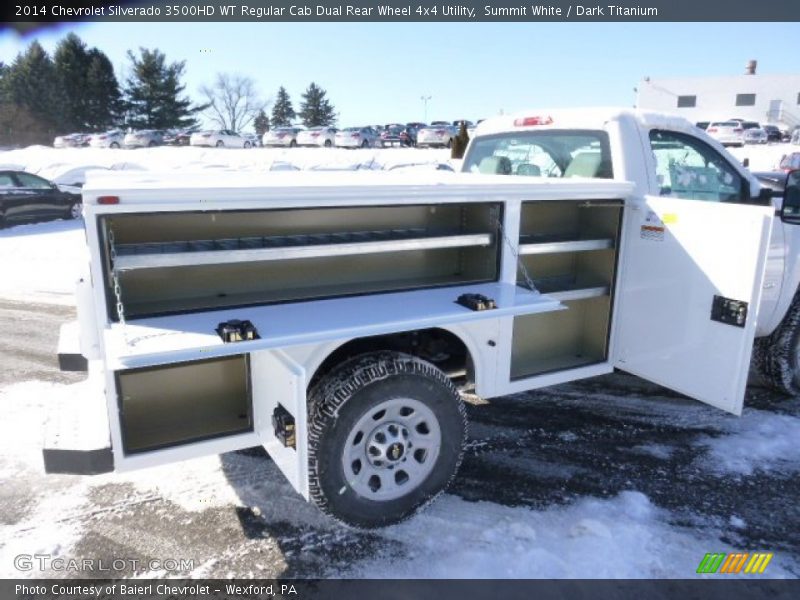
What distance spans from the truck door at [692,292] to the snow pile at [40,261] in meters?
5.53

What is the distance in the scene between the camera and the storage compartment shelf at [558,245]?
371cm

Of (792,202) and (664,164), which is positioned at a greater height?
(664,164)

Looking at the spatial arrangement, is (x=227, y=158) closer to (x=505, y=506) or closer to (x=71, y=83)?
(x=505, y=506)

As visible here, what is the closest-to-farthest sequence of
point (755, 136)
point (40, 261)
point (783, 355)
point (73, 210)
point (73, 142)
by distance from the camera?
point (783, 355)
point (40, 261)
point (73, 210)
point (755, 136)
point (73, 142)

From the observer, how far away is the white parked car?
39844mm

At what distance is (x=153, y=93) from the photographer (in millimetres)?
59219

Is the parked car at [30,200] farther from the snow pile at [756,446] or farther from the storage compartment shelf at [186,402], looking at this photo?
the snow pile at [756,446]

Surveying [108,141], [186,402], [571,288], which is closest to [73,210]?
[186,402]

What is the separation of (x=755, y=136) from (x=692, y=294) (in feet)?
128

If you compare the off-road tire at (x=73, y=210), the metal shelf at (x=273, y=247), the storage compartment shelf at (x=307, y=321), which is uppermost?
the metal shelf at (x=273, y=247)

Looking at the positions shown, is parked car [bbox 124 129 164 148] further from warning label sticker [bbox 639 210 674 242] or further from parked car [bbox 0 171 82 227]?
warning label sticker [bbox 639 210 674 242]

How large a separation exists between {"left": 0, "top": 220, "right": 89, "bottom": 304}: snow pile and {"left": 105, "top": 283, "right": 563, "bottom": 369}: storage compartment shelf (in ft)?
14.9

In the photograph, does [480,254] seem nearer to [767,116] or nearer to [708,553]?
[708,553]
